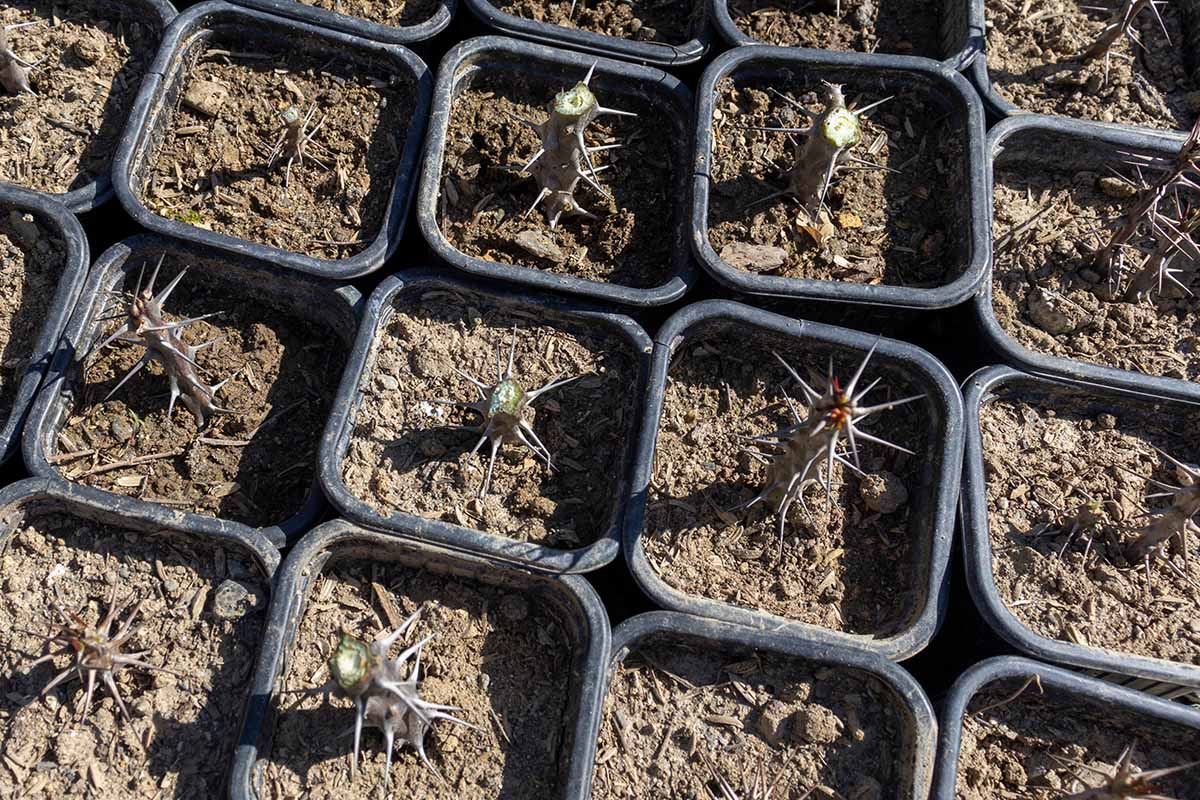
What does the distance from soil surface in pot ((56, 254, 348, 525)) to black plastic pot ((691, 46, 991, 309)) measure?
90 cm

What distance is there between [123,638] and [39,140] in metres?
1.22

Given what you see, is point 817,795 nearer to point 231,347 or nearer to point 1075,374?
point 1075,374

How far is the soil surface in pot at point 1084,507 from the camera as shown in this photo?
173 centimetres

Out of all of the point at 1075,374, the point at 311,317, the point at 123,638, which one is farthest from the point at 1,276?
the point at 1075,374

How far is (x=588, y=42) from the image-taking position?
2.09 m

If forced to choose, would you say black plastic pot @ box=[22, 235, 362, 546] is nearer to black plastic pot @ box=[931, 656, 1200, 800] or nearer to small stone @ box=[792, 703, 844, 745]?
small stone @ box=[792, 703, 844, 745]

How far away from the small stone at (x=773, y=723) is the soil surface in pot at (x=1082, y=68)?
158cm

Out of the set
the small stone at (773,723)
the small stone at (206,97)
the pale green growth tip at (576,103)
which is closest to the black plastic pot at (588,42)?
the pale green growth tip at (576,103)

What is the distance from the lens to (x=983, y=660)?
1.63 metres

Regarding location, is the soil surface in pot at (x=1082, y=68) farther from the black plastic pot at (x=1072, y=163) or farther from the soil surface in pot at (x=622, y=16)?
the soil surface in pot at (x=622, y=16)

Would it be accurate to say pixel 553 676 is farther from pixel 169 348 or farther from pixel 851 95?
pixel 851 95

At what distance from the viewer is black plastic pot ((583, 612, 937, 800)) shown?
1.57 metres

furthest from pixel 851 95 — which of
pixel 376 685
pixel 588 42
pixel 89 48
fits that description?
pixel 89 48

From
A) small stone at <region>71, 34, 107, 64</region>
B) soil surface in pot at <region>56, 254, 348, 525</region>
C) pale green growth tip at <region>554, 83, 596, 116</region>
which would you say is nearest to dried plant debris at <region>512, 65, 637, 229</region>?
pale green growth tip at <region>554, 83, 596, 116</region>
